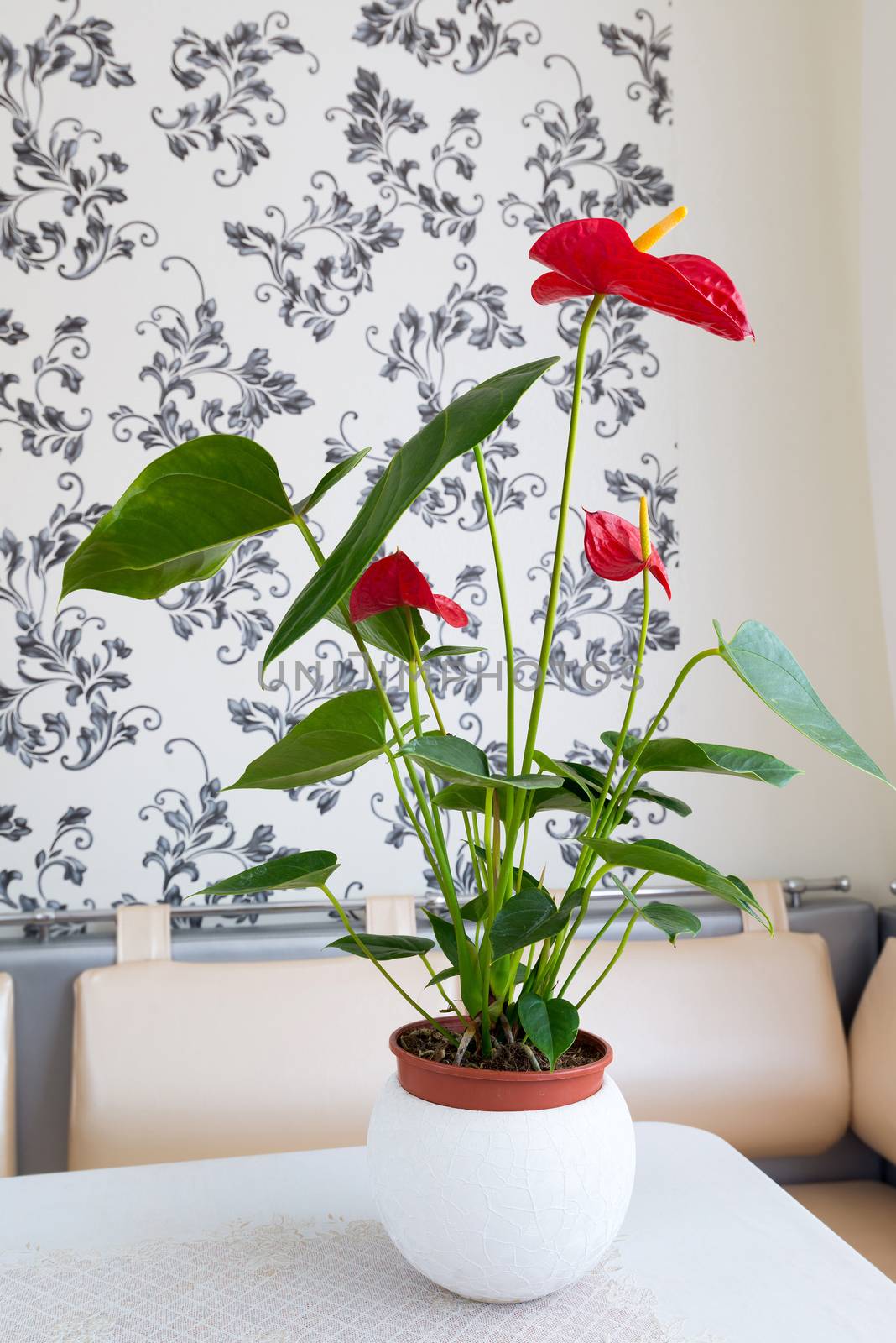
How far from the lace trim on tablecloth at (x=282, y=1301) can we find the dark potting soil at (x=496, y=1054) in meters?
0.16

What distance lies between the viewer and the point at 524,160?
1.62 m

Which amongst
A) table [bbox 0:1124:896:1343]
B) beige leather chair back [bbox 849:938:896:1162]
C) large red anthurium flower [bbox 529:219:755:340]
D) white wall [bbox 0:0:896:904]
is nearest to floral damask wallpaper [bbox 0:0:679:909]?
white wall [bbox 0:0:896:904]

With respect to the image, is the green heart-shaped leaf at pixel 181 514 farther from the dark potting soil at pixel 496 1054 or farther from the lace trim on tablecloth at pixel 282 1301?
the lace trim on tablecloth at pixel 282 1301

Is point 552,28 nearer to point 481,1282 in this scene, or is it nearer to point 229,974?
point 229,974

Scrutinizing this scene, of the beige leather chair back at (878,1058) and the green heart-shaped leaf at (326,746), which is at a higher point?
the green heart-shaped leaf at (326,746)

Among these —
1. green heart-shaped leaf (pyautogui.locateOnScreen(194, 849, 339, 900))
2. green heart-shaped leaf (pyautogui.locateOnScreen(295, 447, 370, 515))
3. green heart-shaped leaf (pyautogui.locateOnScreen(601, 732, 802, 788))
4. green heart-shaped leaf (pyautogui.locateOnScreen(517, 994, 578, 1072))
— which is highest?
green heart-shaped leaf (pyautogui.locateOnScreen(295, 447, 370, 515))

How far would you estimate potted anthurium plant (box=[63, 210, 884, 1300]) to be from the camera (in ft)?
1.85

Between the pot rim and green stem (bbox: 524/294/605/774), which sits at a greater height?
green stem (bbox: 524/294/605/774)

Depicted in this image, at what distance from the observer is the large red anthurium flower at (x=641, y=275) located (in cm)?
55

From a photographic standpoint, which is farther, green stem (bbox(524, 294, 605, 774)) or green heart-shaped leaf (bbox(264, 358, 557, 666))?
green stem (bbox(524, 294, 605, 774))

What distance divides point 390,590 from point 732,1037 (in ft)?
3.30

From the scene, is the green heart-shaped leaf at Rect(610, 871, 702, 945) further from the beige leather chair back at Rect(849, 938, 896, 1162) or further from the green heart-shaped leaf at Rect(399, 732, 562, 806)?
the beige leather chair back at Rect(849, 938, 896, 1162)

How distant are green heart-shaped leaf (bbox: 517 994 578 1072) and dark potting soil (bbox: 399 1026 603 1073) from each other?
4cm

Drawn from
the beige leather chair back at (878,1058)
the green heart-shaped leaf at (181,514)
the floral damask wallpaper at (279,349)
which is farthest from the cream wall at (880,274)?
the green heart-shaped leaf at (181,514)
